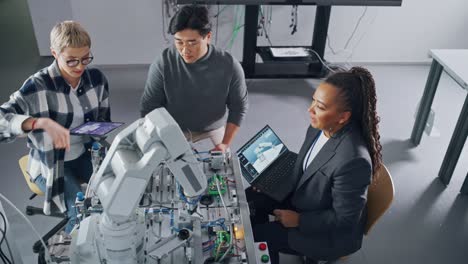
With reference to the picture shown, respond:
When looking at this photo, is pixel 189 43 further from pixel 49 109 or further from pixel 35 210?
pixel 35 210

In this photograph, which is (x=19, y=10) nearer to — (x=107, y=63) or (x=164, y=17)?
(x=107, y=63)

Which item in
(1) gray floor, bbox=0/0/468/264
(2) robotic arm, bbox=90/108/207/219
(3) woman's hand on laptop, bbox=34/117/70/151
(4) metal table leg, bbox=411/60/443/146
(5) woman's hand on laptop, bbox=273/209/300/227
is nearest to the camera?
(2) robotic arm, bbox=90/108/207/219

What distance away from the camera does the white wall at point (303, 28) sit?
4.02 meters

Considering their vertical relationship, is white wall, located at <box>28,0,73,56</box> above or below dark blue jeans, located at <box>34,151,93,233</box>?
above

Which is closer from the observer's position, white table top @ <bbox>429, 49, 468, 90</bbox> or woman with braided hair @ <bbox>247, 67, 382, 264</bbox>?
woman with braided hair @ <bbox>247, 67, 382, 264</bbox>

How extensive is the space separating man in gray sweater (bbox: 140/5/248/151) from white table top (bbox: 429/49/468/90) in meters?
1.36

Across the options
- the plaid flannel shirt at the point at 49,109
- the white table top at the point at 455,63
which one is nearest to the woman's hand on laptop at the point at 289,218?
the plaid flannel shirt at the point at 49,109

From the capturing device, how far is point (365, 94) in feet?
5.72

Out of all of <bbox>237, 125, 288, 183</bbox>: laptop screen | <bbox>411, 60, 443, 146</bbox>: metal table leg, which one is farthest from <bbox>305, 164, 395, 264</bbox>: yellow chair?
<bbox>411, 60, 443, 146</bbox>: metal table leg

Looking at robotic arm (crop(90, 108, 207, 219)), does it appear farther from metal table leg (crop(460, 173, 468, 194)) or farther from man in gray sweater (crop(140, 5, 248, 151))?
metal table leg (crop(460, 173, 468, 194))

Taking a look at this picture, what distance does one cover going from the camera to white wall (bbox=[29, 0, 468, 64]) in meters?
4.02

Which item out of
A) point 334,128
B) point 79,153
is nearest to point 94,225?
point 79,153

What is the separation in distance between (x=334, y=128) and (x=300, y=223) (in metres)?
0.43

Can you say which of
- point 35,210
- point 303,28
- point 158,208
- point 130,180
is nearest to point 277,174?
point 158,208
